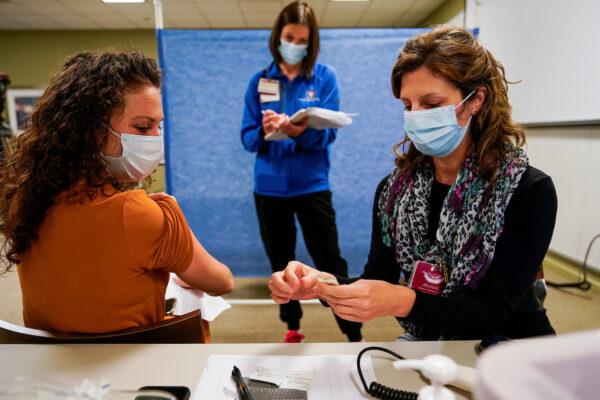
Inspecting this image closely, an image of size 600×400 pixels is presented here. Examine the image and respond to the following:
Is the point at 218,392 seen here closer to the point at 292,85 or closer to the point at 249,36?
the point at 292,85

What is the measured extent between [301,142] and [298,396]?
4.91ft

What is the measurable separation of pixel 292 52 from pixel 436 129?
110cm

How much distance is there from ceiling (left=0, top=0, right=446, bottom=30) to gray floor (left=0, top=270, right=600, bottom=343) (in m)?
4.52

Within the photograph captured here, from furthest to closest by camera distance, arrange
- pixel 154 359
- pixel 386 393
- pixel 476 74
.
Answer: pixel 476 74 → pixel 154 359 → pixel 386 393

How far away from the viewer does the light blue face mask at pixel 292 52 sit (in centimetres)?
195

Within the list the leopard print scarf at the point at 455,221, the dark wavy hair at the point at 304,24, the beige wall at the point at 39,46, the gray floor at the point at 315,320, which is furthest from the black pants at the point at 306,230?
the beige wall at the point at 39,46

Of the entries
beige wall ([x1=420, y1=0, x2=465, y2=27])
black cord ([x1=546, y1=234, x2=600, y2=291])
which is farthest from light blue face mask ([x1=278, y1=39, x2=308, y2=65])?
beige wall ([x1=420, y1=0, x2=465, y2=27])

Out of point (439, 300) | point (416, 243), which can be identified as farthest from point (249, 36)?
point (439, 300)

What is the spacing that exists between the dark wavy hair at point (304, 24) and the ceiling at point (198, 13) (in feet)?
13.3

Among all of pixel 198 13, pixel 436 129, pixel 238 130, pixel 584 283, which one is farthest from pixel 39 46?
pixel 584 283

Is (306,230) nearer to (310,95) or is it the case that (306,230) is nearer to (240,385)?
(310,95)

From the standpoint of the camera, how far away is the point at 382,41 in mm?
2576

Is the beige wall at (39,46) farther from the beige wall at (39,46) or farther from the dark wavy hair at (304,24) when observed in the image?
the dark wavy hair at (304,24)

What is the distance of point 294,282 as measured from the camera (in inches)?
36.0
